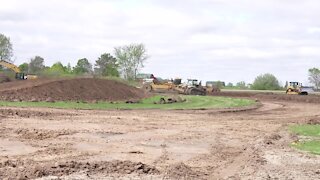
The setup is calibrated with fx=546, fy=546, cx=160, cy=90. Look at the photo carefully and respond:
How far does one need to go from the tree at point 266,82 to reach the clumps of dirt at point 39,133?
297ft

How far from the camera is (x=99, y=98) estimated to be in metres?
43.6

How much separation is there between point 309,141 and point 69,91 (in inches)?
1024

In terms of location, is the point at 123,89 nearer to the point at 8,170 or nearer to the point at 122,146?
the point at 122,146

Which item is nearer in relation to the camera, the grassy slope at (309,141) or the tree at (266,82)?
the grassy slope at (309,141)

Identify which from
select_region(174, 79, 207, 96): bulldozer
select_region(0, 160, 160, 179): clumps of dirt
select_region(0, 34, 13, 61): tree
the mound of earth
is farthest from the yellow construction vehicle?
select_region(0, 160, 160, 179): clumps of dirt

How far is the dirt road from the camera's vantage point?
39.5 feet

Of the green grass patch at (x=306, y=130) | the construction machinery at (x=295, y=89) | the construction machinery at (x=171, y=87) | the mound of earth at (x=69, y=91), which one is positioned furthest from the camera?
the construction machinery at (x=295, y=89)

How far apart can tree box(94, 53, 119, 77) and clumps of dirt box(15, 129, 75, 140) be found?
293 ft

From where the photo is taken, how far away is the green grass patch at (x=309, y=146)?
17.3 m

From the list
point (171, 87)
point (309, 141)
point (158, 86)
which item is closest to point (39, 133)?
point (309, 141)

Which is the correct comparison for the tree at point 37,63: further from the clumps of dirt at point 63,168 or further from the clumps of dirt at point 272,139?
the clumps of dirt at point 63,168

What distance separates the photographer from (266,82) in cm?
10875

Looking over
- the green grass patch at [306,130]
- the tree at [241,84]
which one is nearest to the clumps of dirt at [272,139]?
the green grass patch at [306,130]

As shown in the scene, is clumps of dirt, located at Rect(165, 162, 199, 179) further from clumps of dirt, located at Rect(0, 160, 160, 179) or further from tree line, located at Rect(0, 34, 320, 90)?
tree line, located at Rect(0, 34, 320, 90)
